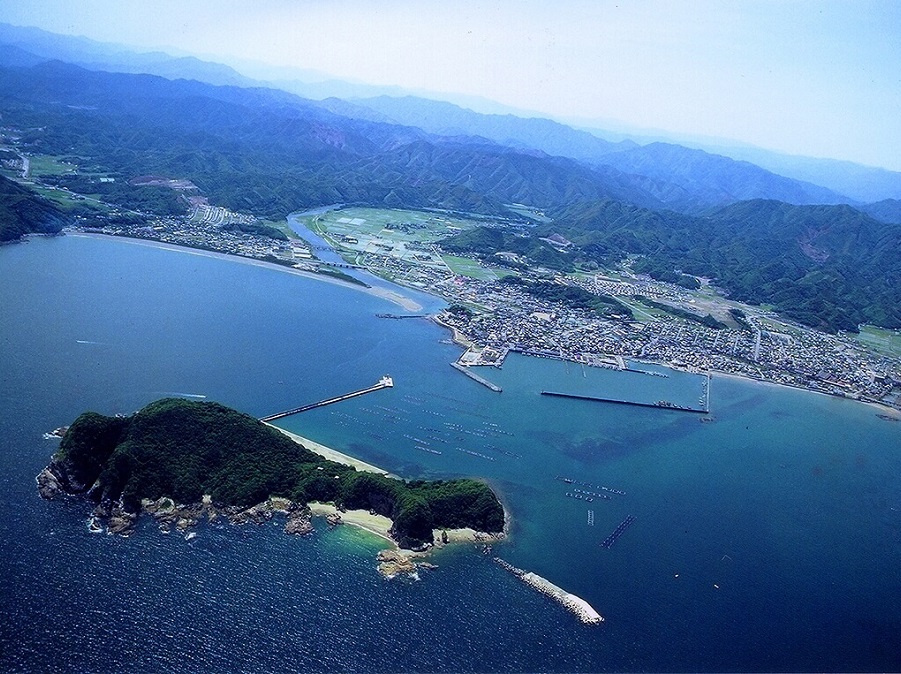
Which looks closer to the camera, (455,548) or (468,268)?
(455,548)

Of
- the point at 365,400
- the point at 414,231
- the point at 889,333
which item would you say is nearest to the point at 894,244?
the point at 889,333

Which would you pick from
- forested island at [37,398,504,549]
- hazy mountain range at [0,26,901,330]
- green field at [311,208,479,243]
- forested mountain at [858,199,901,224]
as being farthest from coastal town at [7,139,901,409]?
forested mountain at [858,199,901,224]

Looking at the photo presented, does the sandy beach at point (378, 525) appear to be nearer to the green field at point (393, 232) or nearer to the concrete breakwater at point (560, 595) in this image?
the concrete breakwater at point (560, 595)

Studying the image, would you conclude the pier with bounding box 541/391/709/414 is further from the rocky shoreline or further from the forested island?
the rocky shoreline

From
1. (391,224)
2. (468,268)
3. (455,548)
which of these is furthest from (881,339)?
(391,224)

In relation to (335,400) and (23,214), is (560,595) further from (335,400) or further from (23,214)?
(23,214)

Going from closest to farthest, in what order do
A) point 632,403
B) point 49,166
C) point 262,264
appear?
point 632,403 < point 262,264 < point 49,166
